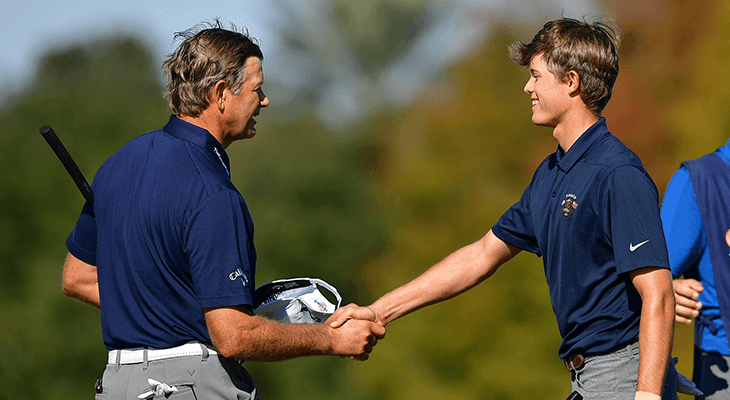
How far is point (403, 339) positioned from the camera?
1705cm

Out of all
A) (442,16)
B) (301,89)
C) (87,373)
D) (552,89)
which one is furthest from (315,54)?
(552,89)

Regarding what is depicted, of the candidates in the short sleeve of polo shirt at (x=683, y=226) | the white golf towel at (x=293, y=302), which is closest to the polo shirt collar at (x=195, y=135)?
the white golf towel at (x=293, y=302)

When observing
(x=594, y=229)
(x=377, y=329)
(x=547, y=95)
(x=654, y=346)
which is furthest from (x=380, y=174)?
(x=654, y=346)

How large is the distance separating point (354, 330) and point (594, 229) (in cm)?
144

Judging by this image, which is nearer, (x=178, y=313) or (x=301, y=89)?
(x=178, y=313)

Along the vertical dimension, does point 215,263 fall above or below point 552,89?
below

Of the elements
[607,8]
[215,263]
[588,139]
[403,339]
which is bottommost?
[403,339]

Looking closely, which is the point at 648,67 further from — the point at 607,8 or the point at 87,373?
the point at 87,373

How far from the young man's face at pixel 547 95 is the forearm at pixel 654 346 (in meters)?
1.07

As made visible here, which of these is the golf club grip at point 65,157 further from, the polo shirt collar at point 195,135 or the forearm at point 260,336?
the forearm at point 260,336

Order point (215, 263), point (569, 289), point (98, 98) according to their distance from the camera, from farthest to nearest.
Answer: point (98, 98) < point (569, 289) < point (215, 263)

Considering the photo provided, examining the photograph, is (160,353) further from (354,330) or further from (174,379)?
(354,330)

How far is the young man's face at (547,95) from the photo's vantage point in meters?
3.61

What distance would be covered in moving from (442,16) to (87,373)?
626 inches
